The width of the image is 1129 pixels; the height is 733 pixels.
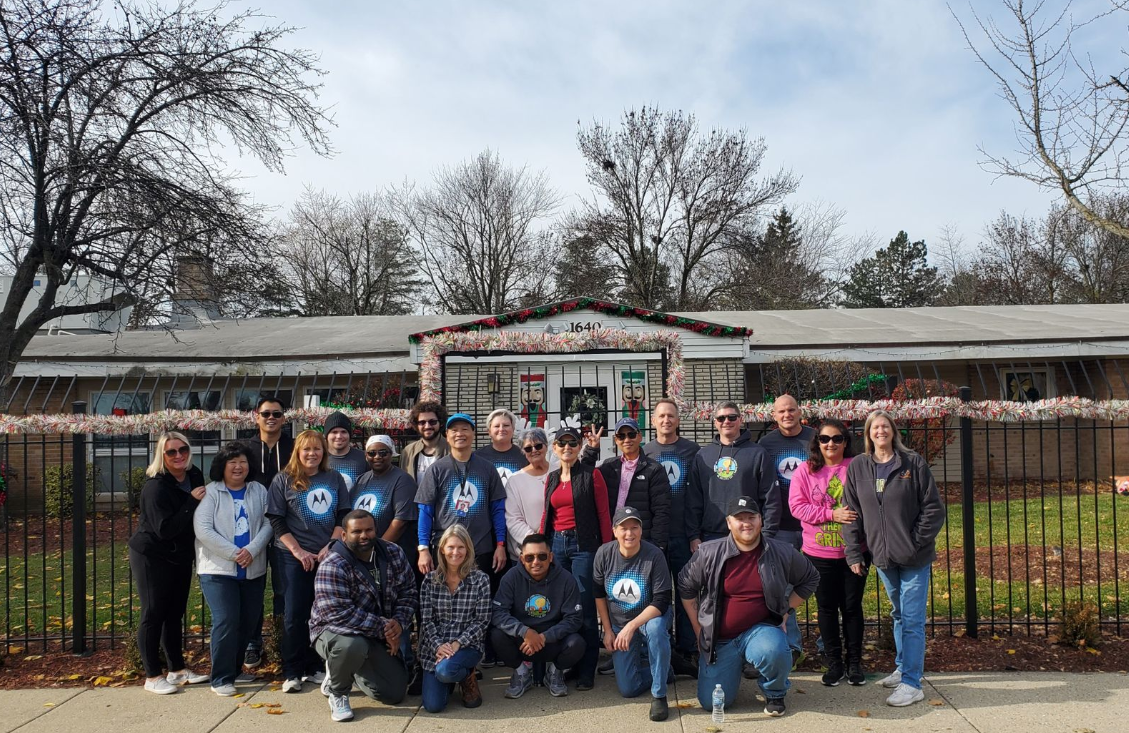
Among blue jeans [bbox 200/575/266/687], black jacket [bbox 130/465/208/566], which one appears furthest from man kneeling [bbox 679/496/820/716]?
black jacket [bbox 130/465/208/566]

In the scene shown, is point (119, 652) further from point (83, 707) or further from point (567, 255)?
point (567, 255)

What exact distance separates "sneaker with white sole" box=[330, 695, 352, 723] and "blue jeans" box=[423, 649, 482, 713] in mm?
434

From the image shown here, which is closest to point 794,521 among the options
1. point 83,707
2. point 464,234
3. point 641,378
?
point 83,707

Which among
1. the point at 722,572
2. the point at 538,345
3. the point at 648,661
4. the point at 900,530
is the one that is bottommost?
the point at 648,661

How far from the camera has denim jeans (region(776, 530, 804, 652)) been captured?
16.0 ft

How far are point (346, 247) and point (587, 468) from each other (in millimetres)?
34118

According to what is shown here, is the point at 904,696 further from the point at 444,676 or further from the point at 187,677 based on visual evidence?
the point at 187,677

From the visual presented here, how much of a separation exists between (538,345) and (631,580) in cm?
428

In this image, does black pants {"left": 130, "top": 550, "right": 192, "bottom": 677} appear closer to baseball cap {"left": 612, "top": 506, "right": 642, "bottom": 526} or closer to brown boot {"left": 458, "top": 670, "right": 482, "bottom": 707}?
brown boot {"left": 458, "top": 670, "right": 482, "bottom": 707}

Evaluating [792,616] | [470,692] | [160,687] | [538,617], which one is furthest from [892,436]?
[160,687]

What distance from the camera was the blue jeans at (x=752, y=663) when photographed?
173 inches

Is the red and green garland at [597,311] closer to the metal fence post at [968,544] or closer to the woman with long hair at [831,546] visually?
the metal fence post at [968,544]

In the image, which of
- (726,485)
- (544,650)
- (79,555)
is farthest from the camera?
(79,555)

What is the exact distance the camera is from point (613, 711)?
15.1 ft
